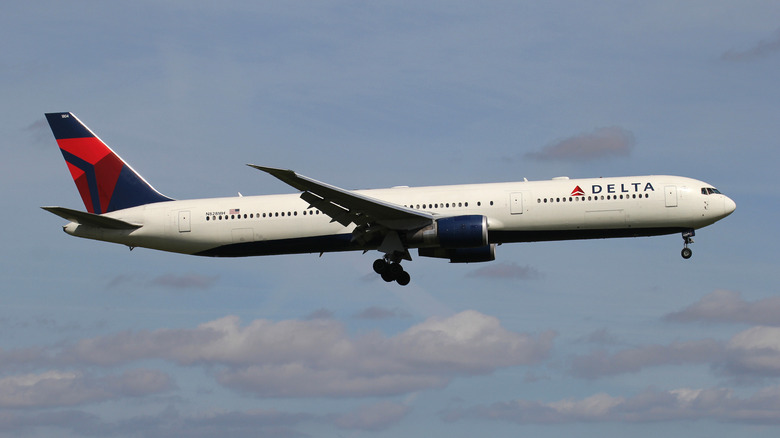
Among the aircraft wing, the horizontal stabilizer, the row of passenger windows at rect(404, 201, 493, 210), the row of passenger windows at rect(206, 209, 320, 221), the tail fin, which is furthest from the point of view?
the tail fin

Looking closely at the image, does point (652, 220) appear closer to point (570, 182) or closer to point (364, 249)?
point (570, 182)

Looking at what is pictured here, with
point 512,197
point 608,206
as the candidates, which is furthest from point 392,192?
point 608,206

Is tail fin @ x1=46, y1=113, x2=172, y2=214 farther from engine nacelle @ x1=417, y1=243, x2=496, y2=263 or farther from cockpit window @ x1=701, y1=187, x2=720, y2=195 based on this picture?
cockpit window @ x1=701, y1=187, x2=720, y2=195

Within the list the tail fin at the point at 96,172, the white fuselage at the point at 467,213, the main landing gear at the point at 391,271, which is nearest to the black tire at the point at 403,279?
the main landing gear at the point at 391,271

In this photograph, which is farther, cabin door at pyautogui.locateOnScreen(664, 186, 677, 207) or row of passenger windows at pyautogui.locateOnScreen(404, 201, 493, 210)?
row of passenger windows at pyautogui.locateOnScreen(404, 201, 493, 210)

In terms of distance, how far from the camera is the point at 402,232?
139ft

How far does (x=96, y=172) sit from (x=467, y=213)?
18237mm

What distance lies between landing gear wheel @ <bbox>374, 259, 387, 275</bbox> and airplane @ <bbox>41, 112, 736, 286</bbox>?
0.05m

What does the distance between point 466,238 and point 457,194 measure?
2857mm

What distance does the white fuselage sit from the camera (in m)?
41.2

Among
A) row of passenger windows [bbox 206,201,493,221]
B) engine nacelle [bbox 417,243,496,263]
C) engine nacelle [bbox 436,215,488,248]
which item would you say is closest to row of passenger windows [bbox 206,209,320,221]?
row of passenger windows [bbox 206,201,493,221]

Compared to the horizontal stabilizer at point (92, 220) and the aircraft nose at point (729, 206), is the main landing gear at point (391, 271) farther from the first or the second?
the aircraft nose at point (729, 206)

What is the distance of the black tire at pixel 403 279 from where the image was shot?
44.9 meters

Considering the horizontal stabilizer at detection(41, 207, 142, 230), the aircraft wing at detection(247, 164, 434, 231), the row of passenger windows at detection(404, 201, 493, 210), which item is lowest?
the aircraft wing at detection(247, 164, 434, 231)
